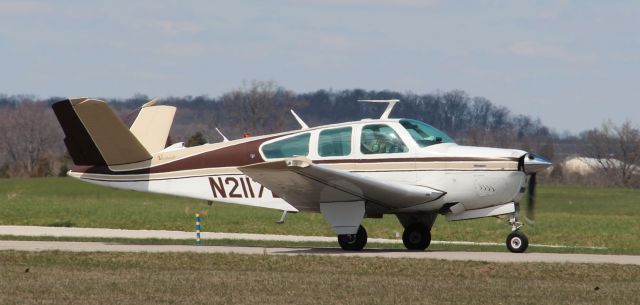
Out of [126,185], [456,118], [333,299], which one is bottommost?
[333,299]

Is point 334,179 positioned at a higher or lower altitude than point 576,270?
higher

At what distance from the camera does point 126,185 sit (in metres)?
21.4

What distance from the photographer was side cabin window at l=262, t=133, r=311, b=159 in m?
19.8

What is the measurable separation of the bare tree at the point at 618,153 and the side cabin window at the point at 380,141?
70793 mm

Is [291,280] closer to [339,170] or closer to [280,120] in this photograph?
[339,170]

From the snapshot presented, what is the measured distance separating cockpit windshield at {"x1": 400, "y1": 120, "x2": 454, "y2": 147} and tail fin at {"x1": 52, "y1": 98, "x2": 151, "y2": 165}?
525 centimetres

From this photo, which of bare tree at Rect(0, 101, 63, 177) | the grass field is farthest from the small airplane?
bare tree at Rect(0, 101, 63, 177)

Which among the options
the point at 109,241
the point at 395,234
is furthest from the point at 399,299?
the point at 395,234

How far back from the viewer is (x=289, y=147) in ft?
65.3

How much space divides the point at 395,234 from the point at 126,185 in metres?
11.0

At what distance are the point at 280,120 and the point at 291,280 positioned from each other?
3392 inches

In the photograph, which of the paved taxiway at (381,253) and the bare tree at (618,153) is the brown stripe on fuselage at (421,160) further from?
the bare tree at (618,153)

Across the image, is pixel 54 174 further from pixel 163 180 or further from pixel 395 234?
pixel 163 180

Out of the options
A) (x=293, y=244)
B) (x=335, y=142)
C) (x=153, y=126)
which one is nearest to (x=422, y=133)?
(x=335, y=142)
